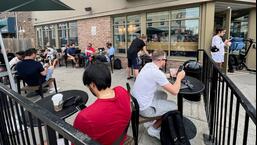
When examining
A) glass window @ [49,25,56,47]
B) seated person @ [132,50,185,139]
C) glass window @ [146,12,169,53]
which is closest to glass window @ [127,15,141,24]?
glass window @ [146,12,169,53]

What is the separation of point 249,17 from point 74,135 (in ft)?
28.7

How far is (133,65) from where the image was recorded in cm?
680

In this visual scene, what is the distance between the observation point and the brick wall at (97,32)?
993 cm

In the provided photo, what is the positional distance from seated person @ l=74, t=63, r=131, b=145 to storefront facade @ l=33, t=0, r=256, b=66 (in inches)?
231

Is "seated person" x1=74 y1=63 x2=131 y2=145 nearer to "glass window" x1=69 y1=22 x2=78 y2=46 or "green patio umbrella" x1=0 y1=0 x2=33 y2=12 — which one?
"green patio umbrella" x1=0 y1=0 x2=33 y2=12

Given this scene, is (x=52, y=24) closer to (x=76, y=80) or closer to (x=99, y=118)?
(x=76, y=80)

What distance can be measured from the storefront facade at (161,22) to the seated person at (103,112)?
5.86 metres

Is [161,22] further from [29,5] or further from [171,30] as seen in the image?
[29,5]

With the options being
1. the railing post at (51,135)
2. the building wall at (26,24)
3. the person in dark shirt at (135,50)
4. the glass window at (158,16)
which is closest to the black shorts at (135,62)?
the person in dark shirt at (135,50)

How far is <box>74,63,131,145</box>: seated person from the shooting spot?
147 cm

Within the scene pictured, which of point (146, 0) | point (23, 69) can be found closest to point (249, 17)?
point (146, 0)

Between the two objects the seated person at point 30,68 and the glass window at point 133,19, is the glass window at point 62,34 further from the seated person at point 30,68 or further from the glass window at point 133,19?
the seated person at point 30,68

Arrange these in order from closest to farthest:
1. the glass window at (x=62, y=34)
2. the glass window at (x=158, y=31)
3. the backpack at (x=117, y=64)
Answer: the glass window at (x=158, y=31)
the backpack at (x=117, y=64)
the glass window at (x=62, y=34)

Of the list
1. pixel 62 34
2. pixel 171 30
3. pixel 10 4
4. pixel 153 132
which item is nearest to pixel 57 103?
pixel 153 132
